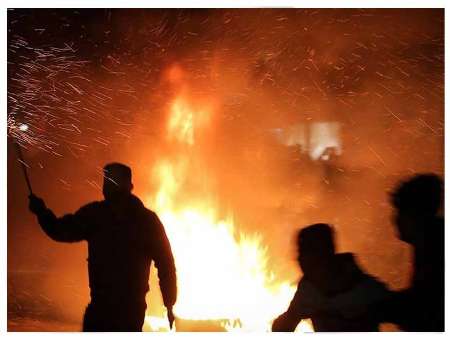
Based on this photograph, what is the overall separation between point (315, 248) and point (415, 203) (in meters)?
0.38

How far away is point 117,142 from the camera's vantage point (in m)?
1.84

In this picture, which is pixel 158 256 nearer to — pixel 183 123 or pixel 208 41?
pixel 183 123

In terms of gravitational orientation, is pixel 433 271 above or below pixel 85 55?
below

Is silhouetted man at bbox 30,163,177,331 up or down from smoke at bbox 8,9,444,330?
down

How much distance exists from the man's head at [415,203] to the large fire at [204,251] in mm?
456

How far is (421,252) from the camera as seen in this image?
172cm

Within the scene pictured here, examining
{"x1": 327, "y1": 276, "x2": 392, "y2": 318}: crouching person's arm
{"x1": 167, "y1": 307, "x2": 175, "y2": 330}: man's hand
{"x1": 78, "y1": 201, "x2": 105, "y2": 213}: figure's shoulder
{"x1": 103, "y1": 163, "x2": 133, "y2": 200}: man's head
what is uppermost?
{"x1": 103, "y1": 163, "x2": 133, "y2": 200}: man's head

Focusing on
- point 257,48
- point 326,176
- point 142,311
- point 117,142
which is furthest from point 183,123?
point 142,311

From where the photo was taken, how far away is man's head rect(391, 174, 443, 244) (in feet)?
5.71

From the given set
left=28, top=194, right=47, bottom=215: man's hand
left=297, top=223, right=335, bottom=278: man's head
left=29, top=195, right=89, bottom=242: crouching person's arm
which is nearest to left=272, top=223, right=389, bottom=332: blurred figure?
left=297, top=223, right=335, bottom=278: man's head

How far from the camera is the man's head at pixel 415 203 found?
174 centimetres

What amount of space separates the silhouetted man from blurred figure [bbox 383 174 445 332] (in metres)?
0.80

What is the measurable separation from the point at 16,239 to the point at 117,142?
0.49m

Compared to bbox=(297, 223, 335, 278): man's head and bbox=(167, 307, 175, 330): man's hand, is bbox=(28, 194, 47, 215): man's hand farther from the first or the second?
bbox=(297, 223, 335, 278): man's head
